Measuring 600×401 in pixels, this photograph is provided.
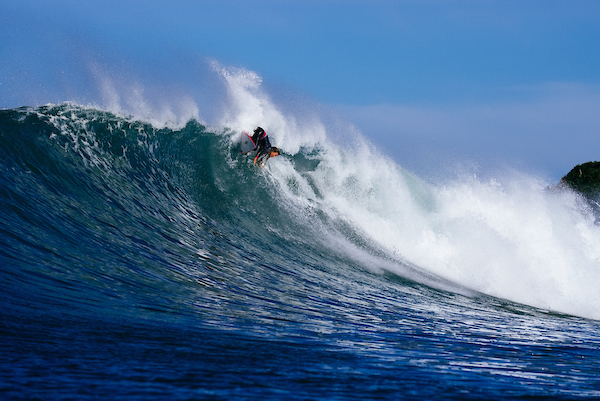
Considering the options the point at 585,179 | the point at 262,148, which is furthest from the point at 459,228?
the point at 585,179

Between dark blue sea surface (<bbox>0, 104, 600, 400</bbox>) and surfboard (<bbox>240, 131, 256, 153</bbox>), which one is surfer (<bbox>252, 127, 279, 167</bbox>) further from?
dark blue sea surface (<bbox>0, 104, 600, 400</bbox>)

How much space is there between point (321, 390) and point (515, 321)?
5089mm

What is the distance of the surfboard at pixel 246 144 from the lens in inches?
506

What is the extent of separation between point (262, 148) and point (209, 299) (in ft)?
25.2

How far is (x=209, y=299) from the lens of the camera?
217 inches

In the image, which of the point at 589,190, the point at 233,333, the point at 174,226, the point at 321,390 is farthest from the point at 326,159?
the point at 589,190

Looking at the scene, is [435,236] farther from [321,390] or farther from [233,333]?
[321,390]

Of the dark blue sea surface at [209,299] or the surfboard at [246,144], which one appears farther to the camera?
the surfboard at [246,144]

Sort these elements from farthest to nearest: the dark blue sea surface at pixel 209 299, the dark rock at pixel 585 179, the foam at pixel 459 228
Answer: the dark rock at pixel 585 179, the foam at pixel 459 228, the dark blue sea surface at pixel 209 299

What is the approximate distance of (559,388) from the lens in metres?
3.45

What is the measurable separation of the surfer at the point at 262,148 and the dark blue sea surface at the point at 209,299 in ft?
1.54

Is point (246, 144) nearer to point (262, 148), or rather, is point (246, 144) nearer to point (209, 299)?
point (262, 148)

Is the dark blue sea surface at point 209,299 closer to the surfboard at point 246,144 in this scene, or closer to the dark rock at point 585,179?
the surfboard at point 246,144

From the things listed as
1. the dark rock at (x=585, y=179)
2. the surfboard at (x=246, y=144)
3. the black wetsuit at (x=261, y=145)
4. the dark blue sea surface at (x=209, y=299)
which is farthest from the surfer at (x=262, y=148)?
the dark rock at (x=585, y=179)
